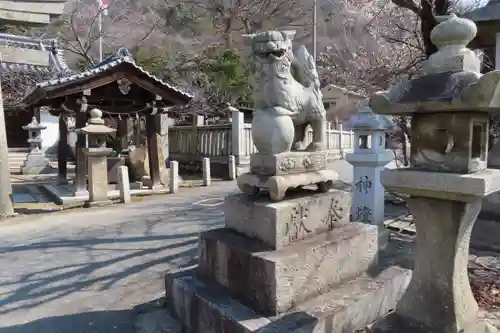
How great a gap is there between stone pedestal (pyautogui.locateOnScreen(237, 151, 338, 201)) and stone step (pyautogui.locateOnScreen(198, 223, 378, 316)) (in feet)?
1.45

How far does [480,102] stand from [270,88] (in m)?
1.66

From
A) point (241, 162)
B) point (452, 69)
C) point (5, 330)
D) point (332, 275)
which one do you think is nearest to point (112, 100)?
point (241, 162)

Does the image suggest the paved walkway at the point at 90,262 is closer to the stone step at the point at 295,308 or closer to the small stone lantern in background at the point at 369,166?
the stone step at the point at 295,308

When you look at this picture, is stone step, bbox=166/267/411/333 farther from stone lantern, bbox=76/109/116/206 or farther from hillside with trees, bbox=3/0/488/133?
hillside with trees, bbox=3/0/488/133

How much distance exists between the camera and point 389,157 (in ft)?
18.0

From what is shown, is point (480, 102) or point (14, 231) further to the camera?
point (14, 231)

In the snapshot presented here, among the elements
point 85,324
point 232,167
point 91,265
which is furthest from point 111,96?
point 85,324

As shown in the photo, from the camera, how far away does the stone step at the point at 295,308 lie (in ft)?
8.41

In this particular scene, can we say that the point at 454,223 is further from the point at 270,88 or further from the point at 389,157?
the point at 389,157

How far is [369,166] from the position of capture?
5.51m

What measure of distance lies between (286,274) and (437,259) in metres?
1.02

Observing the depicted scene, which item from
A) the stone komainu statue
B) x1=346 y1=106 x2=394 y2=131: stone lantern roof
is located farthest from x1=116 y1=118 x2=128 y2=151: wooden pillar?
the stone komainu statue

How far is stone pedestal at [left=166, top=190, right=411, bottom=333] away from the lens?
8.71 ft

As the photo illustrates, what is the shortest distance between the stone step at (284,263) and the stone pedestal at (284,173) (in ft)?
1.45
